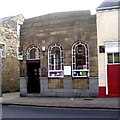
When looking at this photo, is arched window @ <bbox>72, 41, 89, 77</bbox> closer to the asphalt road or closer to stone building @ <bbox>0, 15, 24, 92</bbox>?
the asphalt road

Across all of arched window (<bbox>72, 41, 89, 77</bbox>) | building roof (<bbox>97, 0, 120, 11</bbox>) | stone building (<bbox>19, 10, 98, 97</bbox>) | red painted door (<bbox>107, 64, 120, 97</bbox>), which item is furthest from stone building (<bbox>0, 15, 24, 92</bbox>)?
red painted door (<bbox>107, 64, 120, 97</bbox>)

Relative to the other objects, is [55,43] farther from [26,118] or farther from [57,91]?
[26,118]

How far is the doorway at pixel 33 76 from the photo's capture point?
23828 mm

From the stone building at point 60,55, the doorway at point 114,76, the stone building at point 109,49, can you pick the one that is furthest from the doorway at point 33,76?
the doorway at point 114,76

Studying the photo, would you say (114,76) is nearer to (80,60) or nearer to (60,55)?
(80,60)

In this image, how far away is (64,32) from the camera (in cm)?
2236

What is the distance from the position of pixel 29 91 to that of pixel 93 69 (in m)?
5.63

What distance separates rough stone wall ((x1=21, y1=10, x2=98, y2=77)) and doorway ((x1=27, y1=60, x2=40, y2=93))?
54 cm

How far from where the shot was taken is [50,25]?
23.0m

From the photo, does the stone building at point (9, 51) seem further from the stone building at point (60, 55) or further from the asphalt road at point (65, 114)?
the asphalt road at point (65, 114)

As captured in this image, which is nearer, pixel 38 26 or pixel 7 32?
pixel 38 26

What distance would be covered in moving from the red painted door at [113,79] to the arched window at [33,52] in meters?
5.76

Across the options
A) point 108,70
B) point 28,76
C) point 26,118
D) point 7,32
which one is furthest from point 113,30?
point 7,32

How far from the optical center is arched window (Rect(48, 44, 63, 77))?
22.4 m
